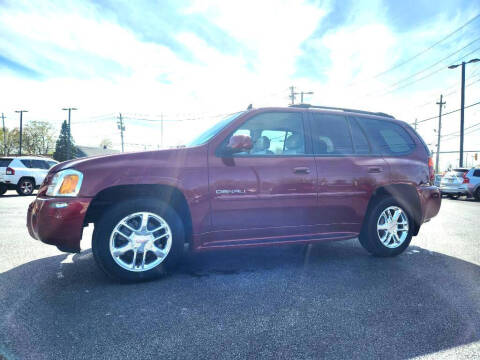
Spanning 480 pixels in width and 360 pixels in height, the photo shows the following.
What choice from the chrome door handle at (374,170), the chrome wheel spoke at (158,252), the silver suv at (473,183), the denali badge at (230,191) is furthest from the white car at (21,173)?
the silver suv at (473,183)

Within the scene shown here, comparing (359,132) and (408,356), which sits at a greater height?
(359,132)

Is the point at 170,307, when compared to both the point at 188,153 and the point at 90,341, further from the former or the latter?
the point at 188,153

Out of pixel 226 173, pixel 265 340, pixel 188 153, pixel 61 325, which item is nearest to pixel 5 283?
pixel 61 325

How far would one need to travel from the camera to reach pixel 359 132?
13.6 feet

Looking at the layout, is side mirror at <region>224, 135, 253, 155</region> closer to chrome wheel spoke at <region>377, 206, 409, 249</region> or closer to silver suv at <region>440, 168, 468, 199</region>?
chrome wheel spoke at <region>377, 206, 409, 249</region>

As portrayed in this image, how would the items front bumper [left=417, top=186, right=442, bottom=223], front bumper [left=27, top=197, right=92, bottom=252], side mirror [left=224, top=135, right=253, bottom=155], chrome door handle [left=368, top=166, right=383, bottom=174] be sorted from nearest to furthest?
1. front bumper [left=27, top=197, right=92, bottom=252]
2. side mirror [left=224, top=135, right=253, bottom=155]
3. chrome door handle [left=368, top=166, right=383, bottom=174]
4. front bumper [left=417, top=186, right=442, bottom=223]

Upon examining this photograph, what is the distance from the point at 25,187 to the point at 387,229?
50.3ft

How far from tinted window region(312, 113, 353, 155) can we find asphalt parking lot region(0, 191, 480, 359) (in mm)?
1374

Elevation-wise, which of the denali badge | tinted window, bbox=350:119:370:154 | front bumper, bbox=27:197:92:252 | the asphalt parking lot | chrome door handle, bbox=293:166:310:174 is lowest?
the asphalt parking lot

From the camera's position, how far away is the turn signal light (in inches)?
115

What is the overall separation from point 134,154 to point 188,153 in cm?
52

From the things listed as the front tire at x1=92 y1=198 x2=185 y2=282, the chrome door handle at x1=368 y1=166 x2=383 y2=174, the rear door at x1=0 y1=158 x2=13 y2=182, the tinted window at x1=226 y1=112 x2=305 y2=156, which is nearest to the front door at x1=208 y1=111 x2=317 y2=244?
the tinted window at x1=226 y1=112 x2=305 y2=156

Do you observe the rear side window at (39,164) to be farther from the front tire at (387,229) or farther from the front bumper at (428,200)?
the front bumper at (428,200)

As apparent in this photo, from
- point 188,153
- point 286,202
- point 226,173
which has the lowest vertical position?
point 286,202
